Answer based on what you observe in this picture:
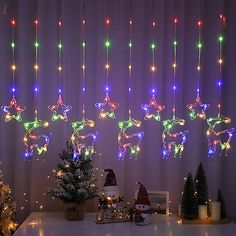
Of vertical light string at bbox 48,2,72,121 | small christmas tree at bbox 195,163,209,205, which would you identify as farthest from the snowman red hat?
vertical light string at bbox 48,2,72,121

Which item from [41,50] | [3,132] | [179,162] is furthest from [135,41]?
[3,132]

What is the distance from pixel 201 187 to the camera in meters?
2.61

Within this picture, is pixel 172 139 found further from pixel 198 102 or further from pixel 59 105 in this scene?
pixel 59 105

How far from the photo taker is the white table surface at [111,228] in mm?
2266

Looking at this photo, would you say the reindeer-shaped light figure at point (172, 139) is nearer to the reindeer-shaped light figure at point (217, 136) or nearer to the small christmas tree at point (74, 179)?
the reindeer-shaped light figure at point (217, 136)

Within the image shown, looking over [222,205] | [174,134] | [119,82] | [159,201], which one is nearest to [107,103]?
[119,82]

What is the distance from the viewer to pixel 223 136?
279 cm

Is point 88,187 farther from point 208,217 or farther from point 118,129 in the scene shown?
point 208,217

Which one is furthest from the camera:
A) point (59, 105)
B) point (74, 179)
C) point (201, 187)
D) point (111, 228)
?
point (59, 105)

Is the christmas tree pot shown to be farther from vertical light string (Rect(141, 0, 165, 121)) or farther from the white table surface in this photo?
vertical light string (Rect(141, 0, 165, 121))

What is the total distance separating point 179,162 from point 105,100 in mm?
655

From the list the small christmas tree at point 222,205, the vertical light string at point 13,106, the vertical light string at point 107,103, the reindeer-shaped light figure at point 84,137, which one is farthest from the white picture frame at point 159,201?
the vertical light string at point 13,106

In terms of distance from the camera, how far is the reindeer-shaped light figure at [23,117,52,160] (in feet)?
8.85

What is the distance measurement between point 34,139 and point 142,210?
34.0 inches
